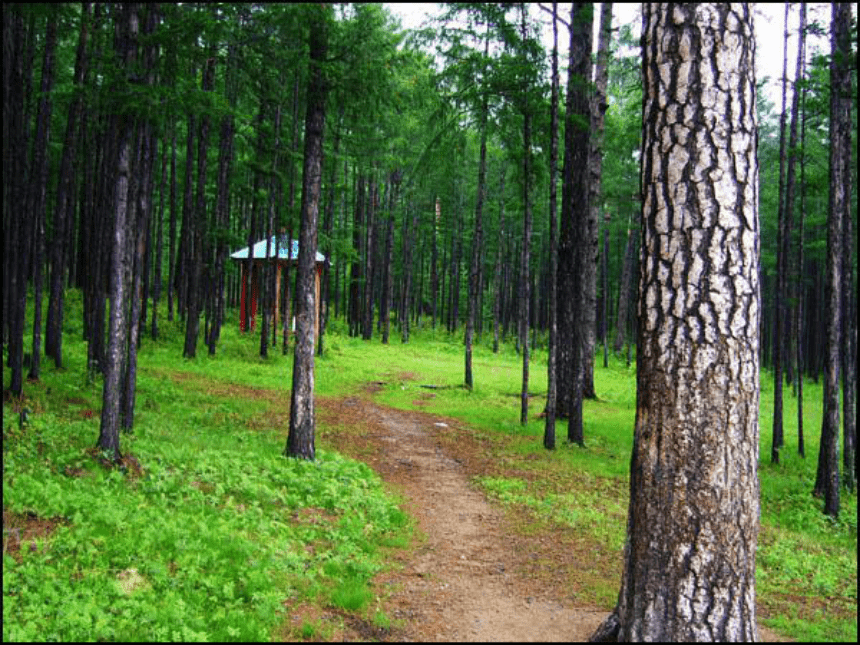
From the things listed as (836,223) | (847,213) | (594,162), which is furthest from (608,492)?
(594,162)

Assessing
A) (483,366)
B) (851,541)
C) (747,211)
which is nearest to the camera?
(747,211)

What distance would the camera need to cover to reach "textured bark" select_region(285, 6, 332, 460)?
985cm

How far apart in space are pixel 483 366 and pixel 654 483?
25218mm

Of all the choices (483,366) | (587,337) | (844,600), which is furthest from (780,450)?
(483,366)

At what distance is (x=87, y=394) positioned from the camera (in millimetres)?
12281

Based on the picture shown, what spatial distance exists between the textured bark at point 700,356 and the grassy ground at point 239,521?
257cm

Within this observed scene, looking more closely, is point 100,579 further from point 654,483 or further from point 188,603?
point 654,483

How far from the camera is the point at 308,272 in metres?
10.0

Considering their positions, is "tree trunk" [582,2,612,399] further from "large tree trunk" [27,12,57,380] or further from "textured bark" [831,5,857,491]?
"large tree trunk" [27,12,57,380]

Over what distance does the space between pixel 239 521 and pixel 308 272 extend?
4.61 meters

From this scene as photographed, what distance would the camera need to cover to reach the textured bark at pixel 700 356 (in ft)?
10.7

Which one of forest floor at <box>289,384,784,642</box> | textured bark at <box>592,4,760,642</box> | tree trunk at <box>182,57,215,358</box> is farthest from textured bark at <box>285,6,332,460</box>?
tree trunk at <box>182,57,215,358</box>

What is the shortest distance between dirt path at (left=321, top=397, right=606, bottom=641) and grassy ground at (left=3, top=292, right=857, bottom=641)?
0.37 meters

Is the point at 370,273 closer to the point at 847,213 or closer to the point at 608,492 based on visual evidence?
the point at 847,213
